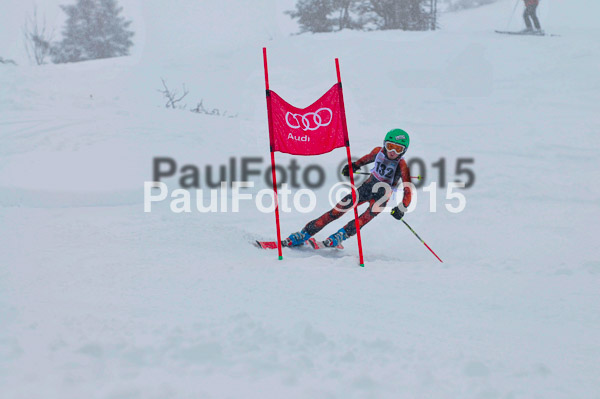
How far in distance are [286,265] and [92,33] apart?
90.0 ft

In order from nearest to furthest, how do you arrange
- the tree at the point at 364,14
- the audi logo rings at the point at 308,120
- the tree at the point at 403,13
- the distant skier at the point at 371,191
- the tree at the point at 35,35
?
the audi logo rings at the point at 308,120 → the distant skier at the point at 371,191 → the tree at the point at 35,35 → the tree at the point at 403,13 → the tree at the point at 364,14

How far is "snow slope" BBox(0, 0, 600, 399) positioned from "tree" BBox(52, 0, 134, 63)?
1446cm

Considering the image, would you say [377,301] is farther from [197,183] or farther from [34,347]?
[197,183]

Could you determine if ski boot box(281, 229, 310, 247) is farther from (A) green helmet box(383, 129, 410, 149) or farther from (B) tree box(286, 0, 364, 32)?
(B) tree box(286, 0, 364, 32)

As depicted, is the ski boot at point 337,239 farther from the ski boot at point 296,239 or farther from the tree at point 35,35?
the tree at point 35,35

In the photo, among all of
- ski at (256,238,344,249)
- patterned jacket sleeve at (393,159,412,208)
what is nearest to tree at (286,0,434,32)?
patterned jacket sleeve at (393,159,412,208)

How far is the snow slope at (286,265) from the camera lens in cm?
269

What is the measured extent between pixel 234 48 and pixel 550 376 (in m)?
18.8

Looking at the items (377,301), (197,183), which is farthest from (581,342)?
(197,183)

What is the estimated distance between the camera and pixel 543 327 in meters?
3.41

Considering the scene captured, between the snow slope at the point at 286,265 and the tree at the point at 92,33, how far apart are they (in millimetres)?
14459

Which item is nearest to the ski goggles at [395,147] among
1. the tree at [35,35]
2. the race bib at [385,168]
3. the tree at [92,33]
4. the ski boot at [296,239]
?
the race bib at [385,168]

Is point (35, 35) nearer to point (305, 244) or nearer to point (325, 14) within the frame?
point (325, 14)

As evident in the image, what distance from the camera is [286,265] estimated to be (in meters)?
4.63
